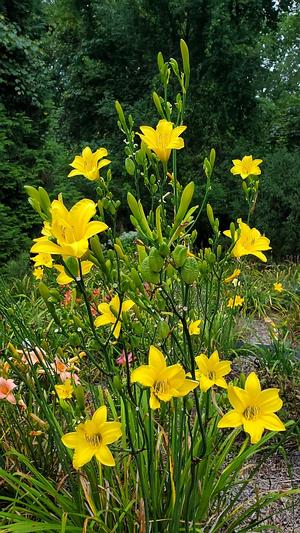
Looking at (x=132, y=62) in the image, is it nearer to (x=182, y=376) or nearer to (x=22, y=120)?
(x=22, y=120)

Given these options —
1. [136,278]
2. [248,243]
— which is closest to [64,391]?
[136,278]

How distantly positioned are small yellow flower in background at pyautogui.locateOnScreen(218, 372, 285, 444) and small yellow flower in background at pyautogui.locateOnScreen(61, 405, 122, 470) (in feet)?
0.70

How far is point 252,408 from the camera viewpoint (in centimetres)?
90

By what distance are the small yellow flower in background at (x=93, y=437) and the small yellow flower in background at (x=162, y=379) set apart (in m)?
0.13

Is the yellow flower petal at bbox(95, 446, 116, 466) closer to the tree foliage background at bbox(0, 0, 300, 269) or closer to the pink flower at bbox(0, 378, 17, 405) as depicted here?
the pink flower at bbox(0, 378, 17, 405)

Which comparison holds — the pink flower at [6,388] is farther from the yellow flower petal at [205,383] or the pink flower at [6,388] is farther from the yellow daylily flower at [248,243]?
the yellow daylily flower at [248,243]

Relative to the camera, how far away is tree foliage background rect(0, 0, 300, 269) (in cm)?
551

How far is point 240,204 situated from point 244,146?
1673mm

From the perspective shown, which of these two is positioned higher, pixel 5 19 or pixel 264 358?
pixel 5 19

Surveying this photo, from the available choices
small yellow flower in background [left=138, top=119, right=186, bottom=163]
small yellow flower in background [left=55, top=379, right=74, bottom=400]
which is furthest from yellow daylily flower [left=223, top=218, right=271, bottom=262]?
small yellow flower in background [left=55, top=379, right=74, bottom=400]

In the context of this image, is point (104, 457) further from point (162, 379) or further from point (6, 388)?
point (6, 388)

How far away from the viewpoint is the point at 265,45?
9.53 metres

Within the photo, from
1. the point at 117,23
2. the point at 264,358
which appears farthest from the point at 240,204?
the point at 264,358

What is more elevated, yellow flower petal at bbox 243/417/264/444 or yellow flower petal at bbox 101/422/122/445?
yellow flower petal at bbox 243/417/264/444
